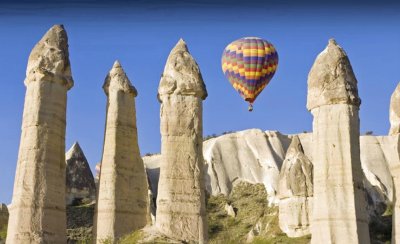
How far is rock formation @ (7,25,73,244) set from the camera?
703 inches

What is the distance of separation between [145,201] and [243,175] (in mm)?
44675

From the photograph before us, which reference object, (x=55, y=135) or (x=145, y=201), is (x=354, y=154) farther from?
(x=55, y=135)

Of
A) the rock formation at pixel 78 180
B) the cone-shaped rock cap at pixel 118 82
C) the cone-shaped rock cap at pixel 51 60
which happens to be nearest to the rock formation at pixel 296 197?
the cone-shaped rock cap at pixel 118 82

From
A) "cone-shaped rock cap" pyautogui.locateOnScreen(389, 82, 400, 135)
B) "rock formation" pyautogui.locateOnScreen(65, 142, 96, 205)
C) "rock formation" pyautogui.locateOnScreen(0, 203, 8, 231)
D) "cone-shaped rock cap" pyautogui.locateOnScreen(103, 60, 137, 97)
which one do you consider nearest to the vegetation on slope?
"rock formation" pyautogui.locateOnScreen(65, 142, 96, 205)

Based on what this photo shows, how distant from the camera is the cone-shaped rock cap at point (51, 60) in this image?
19.1 meters

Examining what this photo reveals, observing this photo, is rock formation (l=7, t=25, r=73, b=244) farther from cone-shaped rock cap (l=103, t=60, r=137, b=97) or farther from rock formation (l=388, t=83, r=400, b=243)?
rock formation (l=388, t=83, r=400, b=243)

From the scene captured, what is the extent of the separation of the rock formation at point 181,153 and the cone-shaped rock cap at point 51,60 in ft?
8.57

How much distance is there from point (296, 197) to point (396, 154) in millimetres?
9126

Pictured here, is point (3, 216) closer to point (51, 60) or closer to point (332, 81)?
point (51, 60)

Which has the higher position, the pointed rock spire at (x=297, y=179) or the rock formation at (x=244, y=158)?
the rock formation at (x=244, y=158)

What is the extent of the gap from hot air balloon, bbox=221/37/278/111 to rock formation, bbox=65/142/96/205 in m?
10.4

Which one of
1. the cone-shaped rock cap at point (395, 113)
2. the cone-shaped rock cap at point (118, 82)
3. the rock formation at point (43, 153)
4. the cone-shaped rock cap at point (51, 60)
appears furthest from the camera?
the cone-shaped rock cap at point (395, 113)

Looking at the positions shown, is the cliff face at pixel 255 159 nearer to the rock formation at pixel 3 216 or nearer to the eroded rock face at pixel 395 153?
the rock formation at pixel 3 216

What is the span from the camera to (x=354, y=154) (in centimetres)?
1875
